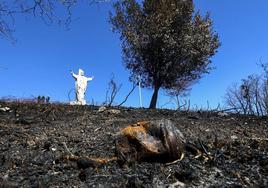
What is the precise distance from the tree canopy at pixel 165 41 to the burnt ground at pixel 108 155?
12259 mm

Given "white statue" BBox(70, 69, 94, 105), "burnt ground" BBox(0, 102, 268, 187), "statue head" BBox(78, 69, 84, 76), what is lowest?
"burnt ground" BBox(0, 102, 268, 187)

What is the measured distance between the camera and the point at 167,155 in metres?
3.22

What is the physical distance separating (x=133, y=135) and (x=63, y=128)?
244 cm

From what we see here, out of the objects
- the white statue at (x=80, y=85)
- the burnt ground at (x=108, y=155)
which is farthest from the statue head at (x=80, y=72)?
the burnt ground at (x=108, y=155)

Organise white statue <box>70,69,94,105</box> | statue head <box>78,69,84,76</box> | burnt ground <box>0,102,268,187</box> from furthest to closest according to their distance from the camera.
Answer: statue head <box>78,69,84,76</box>, white statue <box>70,69,94,105</box>, burnt ground <box>0,102,268,187</box>

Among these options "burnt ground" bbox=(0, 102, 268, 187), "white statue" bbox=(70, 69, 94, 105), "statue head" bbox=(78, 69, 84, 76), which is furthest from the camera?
"statue head" bbox=(78, 69, 84, 76)

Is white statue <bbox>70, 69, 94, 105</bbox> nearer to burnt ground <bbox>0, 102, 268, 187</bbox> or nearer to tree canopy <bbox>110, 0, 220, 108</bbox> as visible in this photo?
tree canopy <bbox>110, 0, 220, 108</bbox>

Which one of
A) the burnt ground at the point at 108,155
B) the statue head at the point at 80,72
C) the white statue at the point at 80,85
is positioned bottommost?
the burnt ground at the point at 108,155

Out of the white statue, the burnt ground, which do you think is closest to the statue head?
the white statue

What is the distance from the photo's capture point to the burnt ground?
2971mm

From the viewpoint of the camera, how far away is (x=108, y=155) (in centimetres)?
368

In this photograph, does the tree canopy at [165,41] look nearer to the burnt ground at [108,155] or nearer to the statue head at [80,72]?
the statue head at [80,72]

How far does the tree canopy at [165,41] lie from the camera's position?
18.1 m

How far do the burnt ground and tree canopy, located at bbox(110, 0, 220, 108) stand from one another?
12259mm
